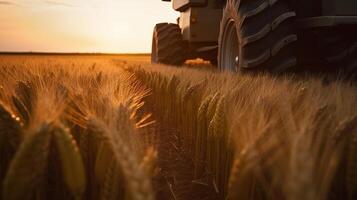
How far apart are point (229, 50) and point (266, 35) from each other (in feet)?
3.45

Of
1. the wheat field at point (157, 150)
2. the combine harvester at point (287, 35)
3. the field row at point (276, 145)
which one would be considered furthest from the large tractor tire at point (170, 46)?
the wheat field at point (157, 150)

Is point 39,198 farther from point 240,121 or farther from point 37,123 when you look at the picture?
point 240,121

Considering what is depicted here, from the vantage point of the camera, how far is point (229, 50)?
4.18 metres

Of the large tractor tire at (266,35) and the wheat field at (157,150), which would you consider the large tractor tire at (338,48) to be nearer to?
the large tractor tire at (266,35)

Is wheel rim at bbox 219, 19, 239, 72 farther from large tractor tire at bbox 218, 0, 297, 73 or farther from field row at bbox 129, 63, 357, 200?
field row at bbox 129, 63, 357, 200

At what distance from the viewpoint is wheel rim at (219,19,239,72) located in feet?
13.4

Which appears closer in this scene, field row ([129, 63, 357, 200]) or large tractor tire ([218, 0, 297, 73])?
field row ([129, 63, 357, 200])

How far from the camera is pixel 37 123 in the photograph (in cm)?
94

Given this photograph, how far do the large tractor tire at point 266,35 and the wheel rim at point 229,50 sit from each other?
731 mm

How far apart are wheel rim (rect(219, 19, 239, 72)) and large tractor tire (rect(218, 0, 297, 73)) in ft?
A: 2.40

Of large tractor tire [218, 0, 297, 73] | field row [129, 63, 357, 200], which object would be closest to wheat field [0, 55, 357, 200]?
field row [129, 63, 357, 200]

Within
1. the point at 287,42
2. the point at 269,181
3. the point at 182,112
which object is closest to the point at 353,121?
the point at 269,181

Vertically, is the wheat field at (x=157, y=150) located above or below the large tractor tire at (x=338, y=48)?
below

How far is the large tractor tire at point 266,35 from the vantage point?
312cm
